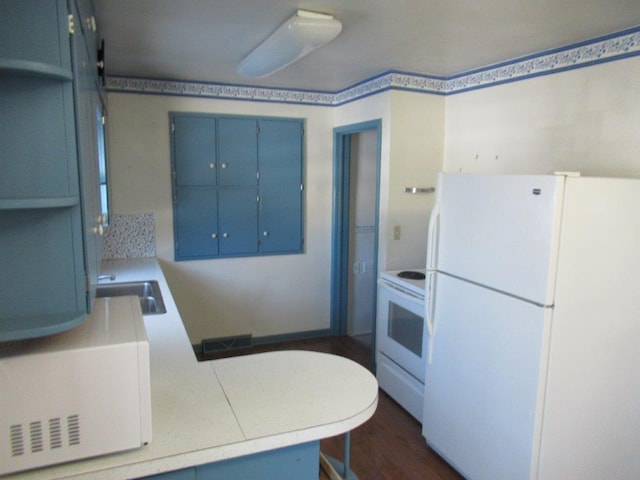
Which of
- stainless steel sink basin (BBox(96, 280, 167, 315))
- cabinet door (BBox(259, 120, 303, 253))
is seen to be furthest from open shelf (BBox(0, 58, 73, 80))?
cabinet door (BBox(259, 120, 303, 253))

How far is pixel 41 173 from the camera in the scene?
0.97 m

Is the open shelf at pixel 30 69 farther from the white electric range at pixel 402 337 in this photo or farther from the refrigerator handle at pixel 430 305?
the white electric range at pixel 402 337

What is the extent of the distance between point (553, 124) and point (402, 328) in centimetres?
160

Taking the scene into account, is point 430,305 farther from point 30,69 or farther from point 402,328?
point 30,69

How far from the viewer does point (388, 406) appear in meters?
3.15

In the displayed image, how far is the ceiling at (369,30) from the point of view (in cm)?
202

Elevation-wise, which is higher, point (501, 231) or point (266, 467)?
point (501, 231)

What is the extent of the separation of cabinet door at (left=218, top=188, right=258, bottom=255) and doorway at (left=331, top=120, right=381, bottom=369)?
79 cm

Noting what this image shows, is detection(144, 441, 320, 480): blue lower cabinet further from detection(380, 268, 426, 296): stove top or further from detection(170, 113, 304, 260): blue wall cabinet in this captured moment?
detection(170, 113, 304, 260): blue wall cabinet

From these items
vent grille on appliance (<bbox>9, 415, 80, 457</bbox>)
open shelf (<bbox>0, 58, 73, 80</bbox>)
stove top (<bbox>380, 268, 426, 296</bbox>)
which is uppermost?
open shelf (<bbox>0, 58, 73, 80</bbox>)

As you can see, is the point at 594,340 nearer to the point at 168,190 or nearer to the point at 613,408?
the point at 613,408

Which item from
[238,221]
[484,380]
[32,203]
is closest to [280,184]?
[238,221]

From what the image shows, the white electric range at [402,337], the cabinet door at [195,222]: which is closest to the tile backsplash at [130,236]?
the cabinet door at [195,222]

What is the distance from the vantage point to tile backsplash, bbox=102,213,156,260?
142 inches
